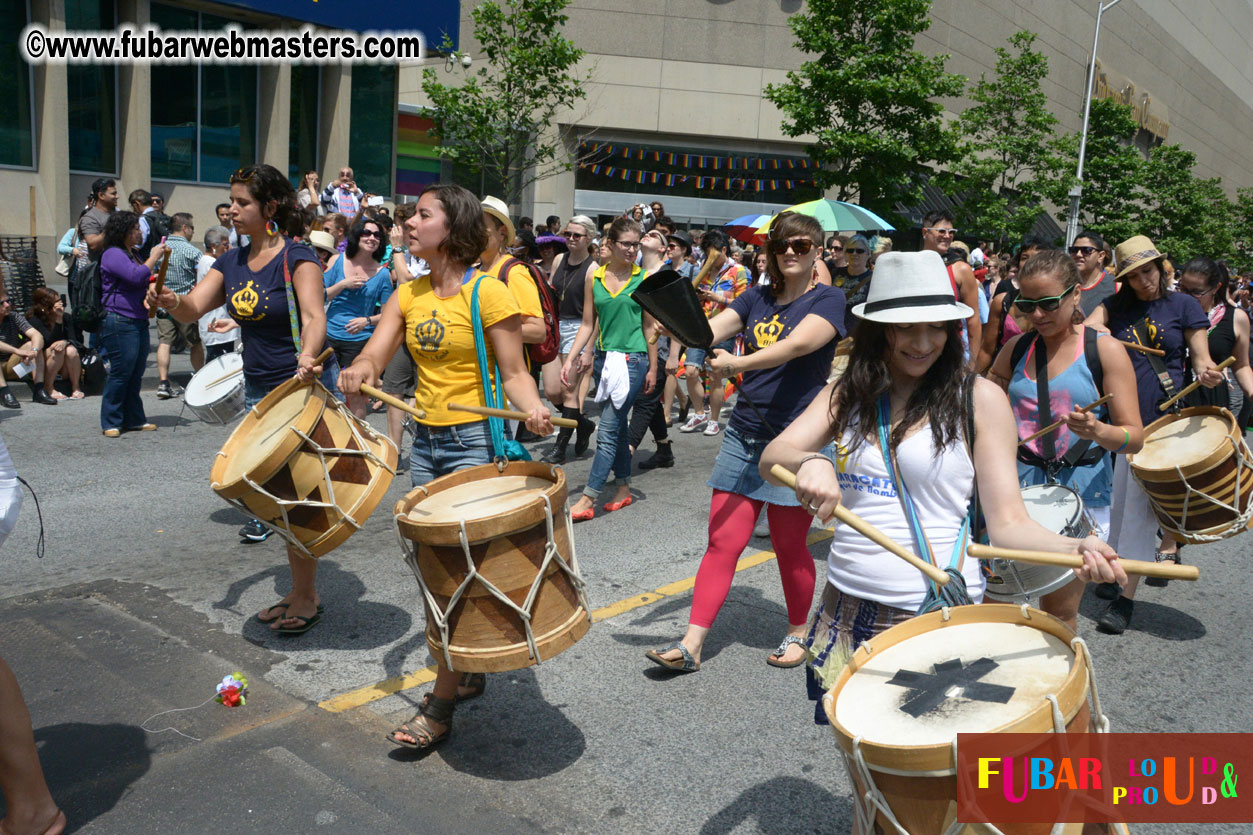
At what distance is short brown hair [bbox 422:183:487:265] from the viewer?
4.04 metres

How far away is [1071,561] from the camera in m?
2.39

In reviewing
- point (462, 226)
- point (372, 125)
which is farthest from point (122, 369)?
point (372, 125)

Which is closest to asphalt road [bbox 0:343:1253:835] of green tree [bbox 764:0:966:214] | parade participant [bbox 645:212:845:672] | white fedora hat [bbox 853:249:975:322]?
parade participant [bbox 645:212:845:672]

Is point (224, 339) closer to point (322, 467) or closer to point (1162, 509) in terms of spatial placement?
point (322, 467)

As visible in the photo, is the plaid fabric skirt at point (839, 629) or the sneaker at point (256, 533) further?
the sneaker at point (256, 533)

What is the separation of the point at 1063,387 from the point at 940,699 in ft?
8.54

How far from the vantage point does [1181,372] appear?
6.29 m

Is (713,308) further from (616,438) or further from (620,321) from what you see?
(616,438)

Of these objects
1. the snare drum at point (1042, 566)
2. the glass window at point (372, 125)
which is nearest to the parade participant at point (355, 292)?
the snare drum at point (1042, 566)

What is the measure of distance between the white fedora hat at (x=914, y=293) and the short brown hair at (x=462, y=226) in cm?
172

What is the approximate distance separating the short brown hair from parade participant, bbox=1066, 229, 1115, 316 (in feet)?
16.0

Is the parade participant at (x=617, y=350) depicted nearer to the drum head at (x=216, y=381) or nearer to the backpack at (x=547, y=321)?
the backpack at (x=547, y=321)

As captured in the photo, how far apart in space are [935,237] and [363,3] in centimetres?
1692

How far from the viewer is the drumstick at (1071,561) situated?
2.18 meters
